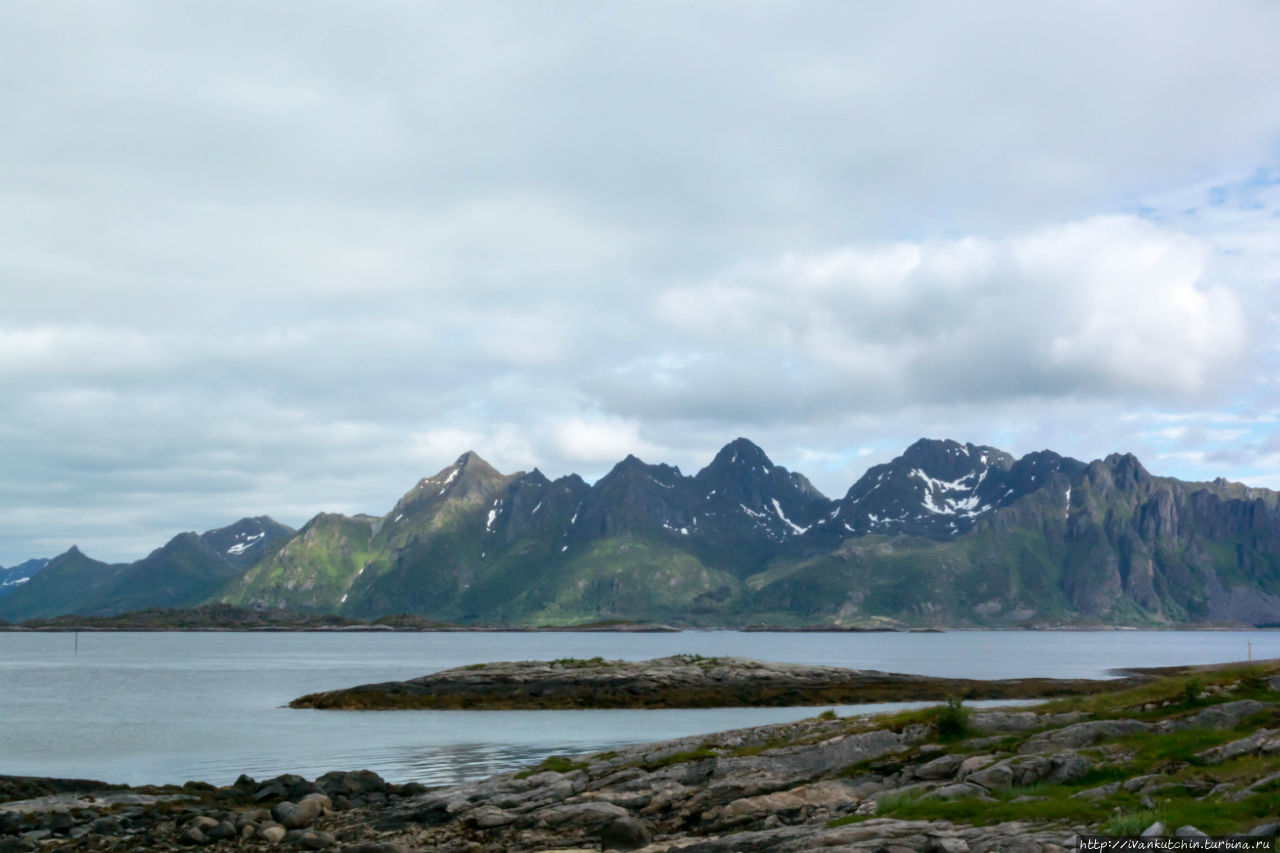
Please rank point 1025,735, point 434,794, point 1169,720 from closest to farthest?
point 1169,720, point 1025,735, point 434,794

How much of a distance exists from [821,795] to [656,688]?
217 feet

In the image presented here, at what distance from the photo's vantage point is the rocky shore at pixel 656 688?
92.9 m

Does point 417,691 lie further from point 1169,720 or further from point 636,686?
point 1169,720

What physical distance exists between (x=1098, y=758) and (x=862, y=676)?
80.8 m


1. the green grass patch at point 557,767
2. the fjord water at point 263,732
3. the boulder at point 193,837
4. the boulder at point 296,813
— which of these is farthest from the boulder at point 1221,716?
the fjord water at point 263,732

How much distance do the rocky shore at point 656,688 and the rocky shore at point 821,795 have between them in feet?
155

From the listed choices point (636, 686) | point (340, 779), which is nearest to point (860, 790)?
point (340, 779)

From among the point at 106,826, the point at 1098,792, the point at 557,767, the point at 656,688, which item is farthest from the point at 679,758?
the point at 656,688

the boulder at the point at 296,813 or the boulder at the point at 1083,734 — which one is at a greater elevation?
the boulder at the point at 1083,734

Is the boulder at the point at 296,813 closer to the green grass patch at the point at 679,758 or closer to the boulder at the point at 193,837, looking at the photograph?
the boulder at the point at 193,837

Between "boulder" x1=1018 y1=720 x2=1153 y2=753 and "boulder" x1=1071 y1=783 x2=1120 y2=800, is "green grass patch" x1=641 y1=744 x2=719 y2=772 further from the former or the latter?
"boulder" x1=1071 y1=783 x2=1120 y2=800

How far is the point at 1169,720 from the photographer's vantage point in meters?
32.2

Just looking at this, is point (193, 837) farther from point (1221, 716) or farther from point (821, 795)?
point (1221, 716)

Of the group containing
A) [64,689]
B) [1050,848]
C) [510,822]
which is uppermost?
[1050,848]
